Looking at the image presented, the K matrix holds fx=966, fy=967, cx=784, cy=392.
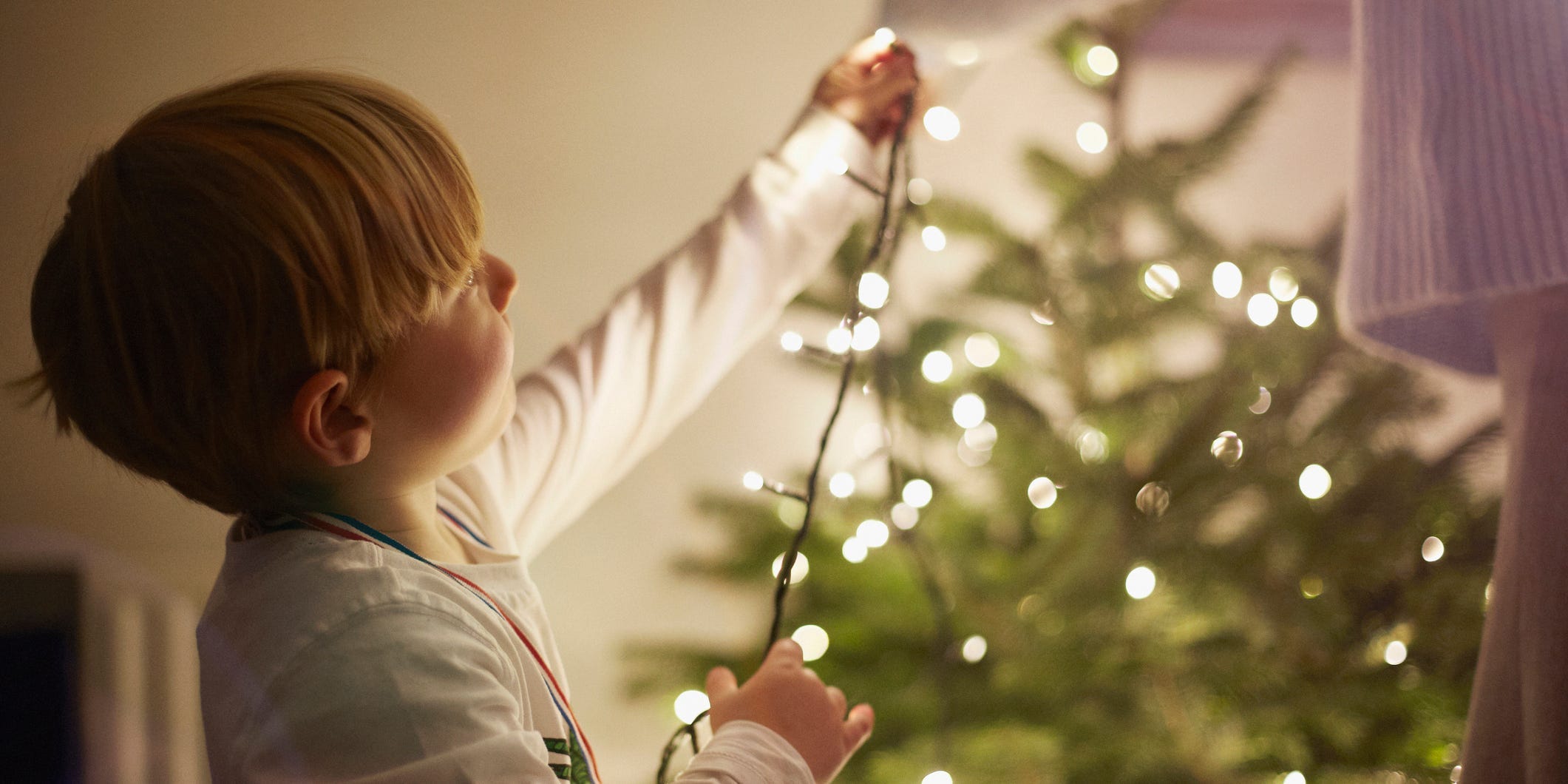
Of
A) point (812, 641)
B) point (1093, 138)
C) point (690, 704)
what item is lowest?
point (690, 704)

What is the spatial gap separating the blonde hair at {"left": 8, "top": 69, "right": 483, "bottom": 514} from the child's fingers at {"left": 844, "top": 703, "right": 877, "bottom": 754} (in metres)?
0.30

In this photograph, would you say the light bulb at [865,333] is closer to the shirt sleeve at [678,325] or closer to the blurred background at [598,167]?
the shirt sleeve at [678,325]

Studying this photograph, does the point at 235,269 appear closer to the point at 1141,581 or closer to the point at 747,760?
the point at 747,760

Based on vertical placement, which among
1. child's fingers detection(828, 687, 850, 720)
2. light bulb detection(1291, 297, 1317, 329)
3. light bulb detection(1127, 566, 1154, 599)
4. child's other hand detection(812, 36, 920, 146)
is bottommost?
child's fingers detection(828, 687, 850, 720)

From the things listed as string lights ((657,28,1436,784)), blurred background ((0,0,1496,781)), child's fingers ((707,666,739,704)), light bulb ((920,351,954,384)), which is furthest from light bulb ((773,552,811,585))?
child's fingers ((707,666,739,704))

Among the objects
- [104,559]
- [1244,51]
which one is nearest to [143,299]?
[104,559]

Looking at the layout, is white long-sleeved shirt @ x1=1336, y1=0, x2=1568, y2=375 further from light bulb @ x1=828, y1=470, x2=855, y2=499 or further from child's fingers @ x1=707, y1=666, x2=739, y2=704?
light bulb @ x1=828, y1=470, x2=855, y2=499

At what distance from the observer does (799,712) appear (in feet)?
1.69

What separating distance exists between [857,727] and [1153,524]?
486 millimetres

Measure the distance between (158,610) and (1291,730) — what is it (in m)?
0.94

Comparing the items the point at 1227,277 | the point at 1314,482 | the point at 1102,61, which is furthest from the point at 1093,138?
the point at 1314,482

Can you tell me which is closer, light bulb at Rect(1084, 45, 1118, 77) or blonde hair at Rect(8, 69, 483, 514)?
blonde hair at Rect(8, 69, 483, 514)

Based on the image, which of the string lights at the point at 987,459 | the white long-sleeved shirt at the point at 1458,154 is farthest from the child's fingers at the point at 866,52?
A: the white long-sleeved shirt at the point at 1458,154

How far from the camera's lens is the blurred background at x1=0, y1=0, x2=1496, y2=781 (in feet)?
1.92
